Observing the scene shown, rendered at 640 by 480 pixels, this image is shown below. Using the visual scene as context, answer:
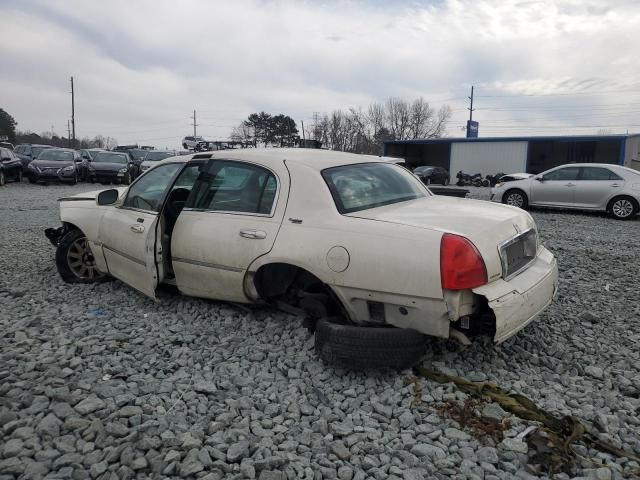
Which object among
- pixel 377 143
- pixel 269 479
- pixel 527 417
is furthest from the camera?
pixel 377 143

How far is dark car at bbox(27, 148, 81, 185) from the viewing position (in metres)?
19.7

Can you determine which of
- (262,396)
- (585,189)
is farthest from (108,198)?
(585,189)

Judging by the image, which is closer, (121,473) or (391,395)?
(121,473)

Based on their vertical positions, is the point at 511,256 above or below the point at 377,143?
below

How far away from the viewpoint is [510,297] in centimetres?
309

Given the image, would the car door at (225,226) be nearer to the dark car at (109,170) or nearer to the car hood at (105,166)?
the dark car at (109,170)

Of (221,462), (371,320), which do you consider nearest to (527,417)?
(371,320)

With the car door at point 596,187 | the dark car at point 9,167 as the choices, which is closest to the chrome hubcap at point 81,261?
the car door at point 596,187

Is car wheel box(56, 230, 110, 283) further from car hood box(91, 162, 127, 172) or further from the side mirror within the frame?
car hood box(91, 162, 127, 172)

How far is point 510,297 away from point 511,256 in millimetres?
409

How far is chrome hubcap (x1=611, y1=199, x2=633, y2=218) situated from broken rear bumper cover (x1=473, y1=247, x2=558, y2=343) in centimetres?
1007

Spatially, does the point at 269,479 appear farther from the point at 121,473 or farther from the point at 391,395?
the point at 391,395

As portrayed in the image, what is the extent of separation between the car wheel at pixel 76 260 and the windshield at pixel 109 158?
17575mm

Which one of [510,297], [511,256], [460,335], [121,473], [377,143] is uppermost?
[377,143]
